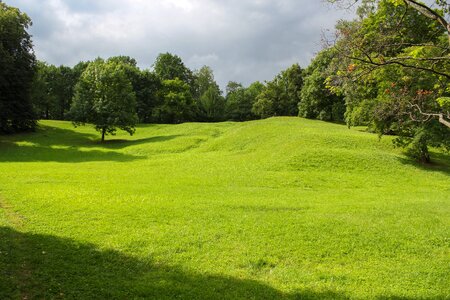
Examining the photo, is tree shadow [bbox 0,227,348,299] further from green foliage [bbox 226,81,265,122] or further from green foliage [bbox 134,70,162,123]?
green foliage [bbox 226,81,265,122]

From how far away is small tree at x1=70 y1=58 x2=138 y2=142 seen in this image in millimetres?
43750

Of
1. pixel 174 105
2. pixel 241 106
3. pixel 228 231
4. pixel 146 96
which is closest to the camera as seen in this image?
pixel 228 231

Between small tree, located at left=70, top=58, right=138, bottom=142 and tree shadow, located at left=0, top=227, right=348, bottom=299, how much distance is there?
3441 cm

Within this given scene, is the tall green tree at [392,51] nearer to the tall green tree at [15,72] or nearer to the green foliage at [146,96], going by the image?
the tall green tree at [15,72]

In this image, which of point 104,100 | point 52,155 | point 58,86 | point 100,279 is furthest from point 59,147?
point 58,86

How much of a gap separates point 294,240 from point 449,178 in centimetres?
1957

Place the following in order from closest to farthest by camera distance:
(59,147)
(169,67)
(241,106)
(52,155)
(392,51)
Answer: (392,51), (52,155), (59,147), (169,67), (241,106)

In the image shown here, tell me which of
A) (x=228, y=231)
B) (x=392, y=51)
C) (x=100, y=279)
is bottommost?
(x=100, y=279)

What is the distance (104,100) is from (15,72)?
11.3 m

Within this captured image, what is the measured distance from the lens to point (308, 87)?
64.8m

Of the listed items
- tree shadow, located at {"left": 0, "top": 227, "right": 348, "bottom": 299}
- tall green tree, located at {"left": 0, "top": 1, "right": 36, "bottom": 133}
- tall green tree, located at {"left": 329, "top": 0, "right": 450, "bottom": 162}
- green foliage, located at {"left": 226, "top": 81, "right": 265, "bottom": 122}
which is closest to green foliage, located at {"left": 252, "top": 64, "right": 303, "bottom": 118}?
green foliage, located at {"left": 226, "top": 81, "right": 265, "bottom": 122}

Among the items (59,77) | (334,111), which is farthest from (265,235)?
(59,77)

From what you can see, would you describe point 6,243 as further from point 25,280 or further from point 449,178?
point 449,178

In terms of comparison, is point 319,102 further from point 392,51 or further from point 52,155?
point 392,51
